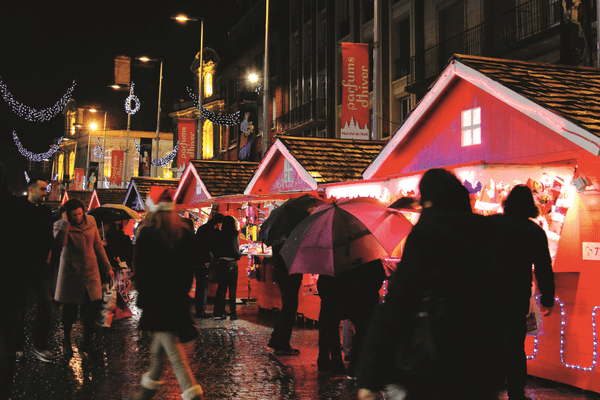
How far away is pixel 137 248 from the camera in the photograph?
552cm

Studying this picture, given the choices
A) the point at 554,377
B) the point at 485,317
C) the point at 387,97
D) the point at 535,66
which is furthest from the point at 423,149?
the point at 387,97

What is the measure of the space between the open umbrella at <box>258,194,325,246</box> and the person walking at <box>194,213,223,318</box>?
3.80 meters

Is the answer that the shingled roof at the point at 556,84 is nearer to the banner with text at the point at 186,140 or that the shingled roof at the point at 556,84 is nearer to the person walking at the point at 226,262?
the person walking at the point at 226,262

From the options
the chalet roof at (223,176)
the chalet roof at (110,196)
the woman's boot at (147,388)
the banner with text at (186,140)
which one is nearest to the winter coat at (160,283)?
the woman's boot at (147,388)

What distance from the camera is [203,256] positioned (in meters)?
13.1

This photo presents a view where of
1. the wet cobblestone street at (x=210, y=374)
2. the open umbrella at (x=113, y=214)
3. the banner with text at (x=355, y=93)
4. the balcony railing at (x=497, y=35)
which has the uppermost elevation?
the balcony railing at (x=497, y=35)

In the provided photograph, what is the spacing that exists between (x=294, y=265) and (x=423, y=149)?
141 inches

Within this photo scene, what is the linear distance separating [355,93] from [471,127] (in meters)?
9.47

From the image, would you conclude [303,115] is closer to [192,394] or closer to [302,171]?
[302,171]

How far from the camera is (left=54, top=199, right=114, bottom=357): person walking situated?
8.38 m

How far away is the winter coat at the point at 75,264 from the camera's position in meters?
8.37

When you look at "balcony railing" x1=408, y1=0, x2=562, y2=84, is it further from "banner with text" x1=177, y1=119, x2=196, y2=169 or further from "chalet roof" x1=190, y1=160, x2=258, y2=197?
"banner with text" x1=177, y1=119, x2=196, y2=169

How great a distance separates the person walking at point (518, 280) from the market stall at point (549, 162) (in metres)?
1.24

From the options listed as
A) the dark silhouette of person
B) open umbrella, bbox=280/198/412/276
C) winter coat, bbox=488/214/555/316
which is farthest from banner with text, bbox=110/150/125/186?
winter coat, bbox=488/214/555/316
